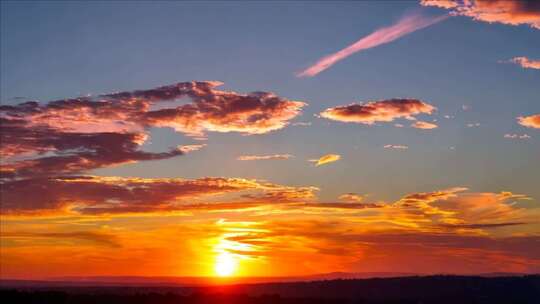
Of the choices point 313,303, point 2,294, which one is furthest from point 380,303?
point 2,294

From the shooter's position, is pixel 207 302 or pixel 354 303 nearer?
pixel 207 302

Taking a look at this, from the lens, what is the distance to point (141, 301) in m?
133

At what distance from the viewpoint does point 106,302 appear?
12738 cm

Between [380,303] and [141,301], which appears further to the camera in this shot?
[380,303]

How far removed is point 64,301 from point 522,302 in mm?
140924

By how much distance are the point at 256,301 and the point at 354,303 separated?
27.1 m

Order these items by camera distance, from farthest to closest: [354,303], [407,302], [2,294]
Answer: [407,302]
[354,303]
[2,294]

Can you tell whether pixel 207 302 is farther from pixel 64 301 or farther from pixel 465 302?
pixel 465 302

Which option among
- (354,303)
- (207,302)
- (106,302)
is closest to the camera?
(106,302)

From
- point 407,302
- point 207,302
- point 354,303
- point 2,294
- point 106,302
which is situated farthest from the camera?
point 407,302

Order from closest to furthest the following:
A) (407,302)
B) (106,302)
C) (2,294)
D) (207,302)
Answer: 1. (2,294)
2. (106,302)
3. (207,302)
4. (407,302)

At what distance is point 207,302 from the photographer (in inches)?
5433

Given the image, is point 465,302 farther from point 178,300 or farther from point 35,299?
point 35,299

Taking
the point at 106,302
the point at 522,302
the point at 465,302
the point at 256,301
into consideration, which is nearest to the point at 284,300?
the point at 256,301
